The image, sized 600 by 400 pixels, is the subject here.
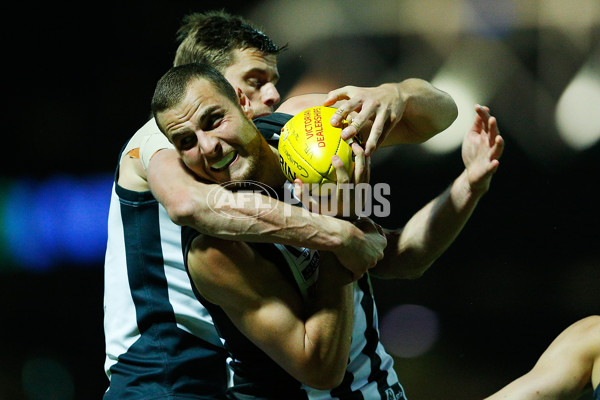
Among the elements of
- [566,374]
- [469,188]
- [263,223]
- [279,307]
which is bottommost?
[566,374]

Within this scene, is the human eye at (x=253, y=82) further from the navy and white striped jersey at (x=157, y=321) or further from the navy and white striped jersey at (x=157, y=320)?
the navy and white striped jersey at (x=157, y=321)

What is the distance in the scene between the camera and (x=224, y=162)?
2.07 meters

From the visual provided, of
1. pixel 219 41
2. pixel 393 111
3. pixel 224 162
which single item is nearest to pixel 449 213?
pixel 393 111

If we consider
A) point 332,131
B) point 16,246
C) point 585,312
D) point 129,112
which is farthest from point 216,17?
point 585,312

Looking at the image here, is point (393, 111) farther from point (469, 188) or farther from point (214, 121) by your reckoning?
point (214, 121)

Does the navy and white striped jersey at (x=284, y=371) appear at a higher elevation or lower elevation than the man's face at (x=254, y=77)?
lower

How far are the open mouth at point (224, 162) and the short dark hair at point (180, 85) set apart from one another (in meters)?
0.19

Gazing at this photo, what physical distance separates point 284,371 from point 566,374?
1.19m

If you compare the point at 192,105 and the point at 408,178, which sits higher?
the point at 192,105

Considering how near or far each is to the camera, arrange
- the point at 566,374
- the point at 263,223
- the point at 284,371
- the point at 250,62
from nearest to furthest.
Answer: the point at 263,223 → the point at 284,371 → the point at 566,374 → the point at 250,62

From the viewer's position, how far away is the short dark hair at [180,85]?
2096 millimetres

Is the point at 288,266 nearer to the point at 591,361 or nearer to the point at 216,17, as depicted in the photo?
the point at 591,361

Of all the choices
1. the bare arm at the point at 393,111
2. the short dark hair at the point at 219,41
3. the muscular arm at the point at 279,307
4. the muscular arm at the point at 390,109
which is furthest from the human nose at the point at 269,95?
the muscular arm at the point at 279,307

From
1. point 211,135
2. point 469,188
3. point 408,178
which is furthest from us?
point 408,178
